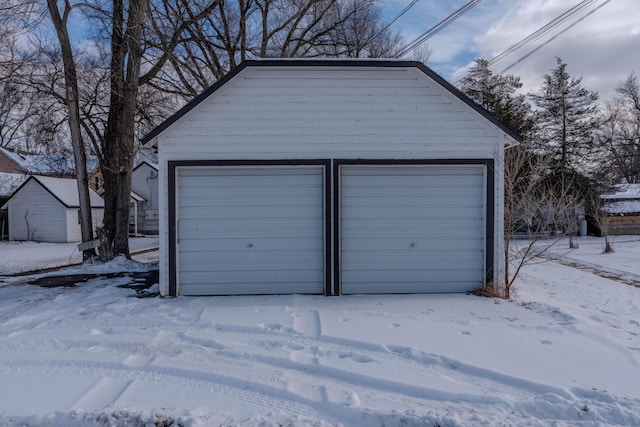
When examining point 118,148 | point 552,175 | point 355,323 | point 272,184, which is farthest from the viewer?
point 552,175

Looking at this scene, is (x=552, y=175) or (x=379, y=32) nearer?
(x=379, y=32)

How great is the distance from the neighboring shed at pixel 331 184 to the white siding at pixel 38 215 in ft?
68.0

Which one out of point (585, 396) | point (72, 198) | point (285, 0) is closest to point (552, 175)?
point (285, 0)

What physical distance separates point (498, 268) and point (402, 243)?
5.96 ft

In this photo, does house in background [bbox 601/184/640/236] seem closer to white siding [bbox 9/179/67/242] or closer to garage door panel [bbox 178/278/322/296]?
garage door panel [bbox 178/278/322/296]

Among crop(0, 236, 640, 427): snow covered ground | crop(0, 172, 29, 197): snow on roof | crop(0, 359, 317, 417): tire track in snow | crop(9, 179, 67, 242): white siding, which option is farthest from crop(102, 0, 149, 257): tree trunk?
crop(0, 172, 29, 197): snow on roof

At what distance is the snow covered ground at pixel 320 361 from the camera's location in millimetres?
3473

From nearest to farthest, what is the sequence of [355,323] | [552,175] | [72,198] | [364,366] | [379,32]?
1. [364,366]
2. [355,323]
3. [379,32]
4. [72,198]
5. [552,175]

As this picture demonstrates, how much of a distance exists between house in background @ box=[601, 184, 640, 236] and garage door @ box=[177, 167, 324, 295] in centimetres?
2394

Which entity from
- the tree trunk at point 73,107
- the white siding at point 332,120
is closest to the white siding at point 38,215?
the tree trunk at point 73,107

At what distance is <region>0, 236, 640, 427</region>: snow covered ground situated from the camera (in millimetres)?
3473

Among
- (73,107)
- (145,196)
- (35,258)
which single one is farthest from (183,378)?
(145,196)

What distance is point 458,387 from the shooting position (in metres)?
3.93

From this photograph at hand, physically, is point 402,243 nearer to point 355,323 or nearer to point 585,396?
point 355,323
